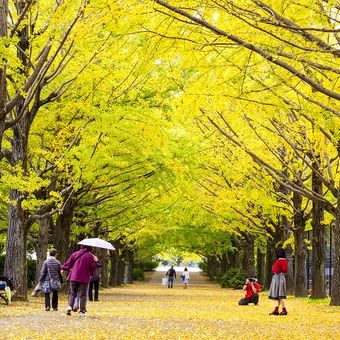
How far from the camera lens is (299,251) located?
28.1 m

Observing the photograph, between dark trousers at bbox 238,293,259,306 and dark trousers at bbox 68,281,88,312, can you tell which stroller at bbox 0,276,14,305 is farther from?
dark trousers at bbox 238,293,259,306

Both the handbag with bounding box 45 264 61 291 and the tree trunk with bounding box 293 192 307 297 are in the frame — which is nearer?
the handbag with bounding box 45 264 61 291

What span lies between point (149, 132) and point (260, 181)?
393 inches

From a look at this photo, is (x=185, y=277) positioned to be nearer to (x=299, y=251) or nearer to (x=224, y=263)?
(x=224, y=263)

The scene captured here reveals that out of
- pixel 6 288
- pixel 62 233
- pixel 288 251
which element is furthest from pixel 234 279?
pixel 6 288

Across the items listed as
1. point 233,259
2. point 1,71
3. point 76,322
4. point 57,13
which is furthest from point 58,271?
point 233,259

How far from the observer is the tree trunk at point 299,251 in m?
27.8

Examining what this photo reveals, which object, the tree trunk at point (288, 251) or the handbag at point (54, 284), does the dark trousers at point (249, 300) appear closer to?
the handbag at point (54, 284)

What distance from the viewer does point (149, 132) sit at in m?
17.9

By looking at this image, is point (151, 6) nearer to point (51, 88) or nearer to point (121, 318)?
point (121, 318)

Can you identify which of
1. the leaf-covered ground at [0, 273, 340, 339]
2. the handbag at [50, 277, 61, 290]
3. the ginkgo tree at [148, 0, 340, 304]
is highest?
the ginkgo tree at [148, 0, 340, 304]

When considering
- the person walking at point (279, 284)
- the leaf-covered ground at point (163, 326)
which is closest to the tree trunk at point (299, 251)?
the leaf-covered ground at point (163, 326)

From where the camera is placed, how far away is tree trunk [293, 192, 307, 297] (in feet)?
91.2


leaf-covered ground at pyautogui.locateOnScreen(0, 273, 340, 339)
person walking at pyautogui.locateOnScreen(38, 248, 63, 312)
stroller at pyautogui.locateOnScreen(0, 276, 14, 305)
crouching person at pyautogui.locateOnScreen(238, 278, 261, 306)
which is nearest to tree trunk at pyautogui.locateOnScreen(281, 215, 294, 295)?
crouching person at pyautogui.locateOnScreen(238, 278, 261, 306)
